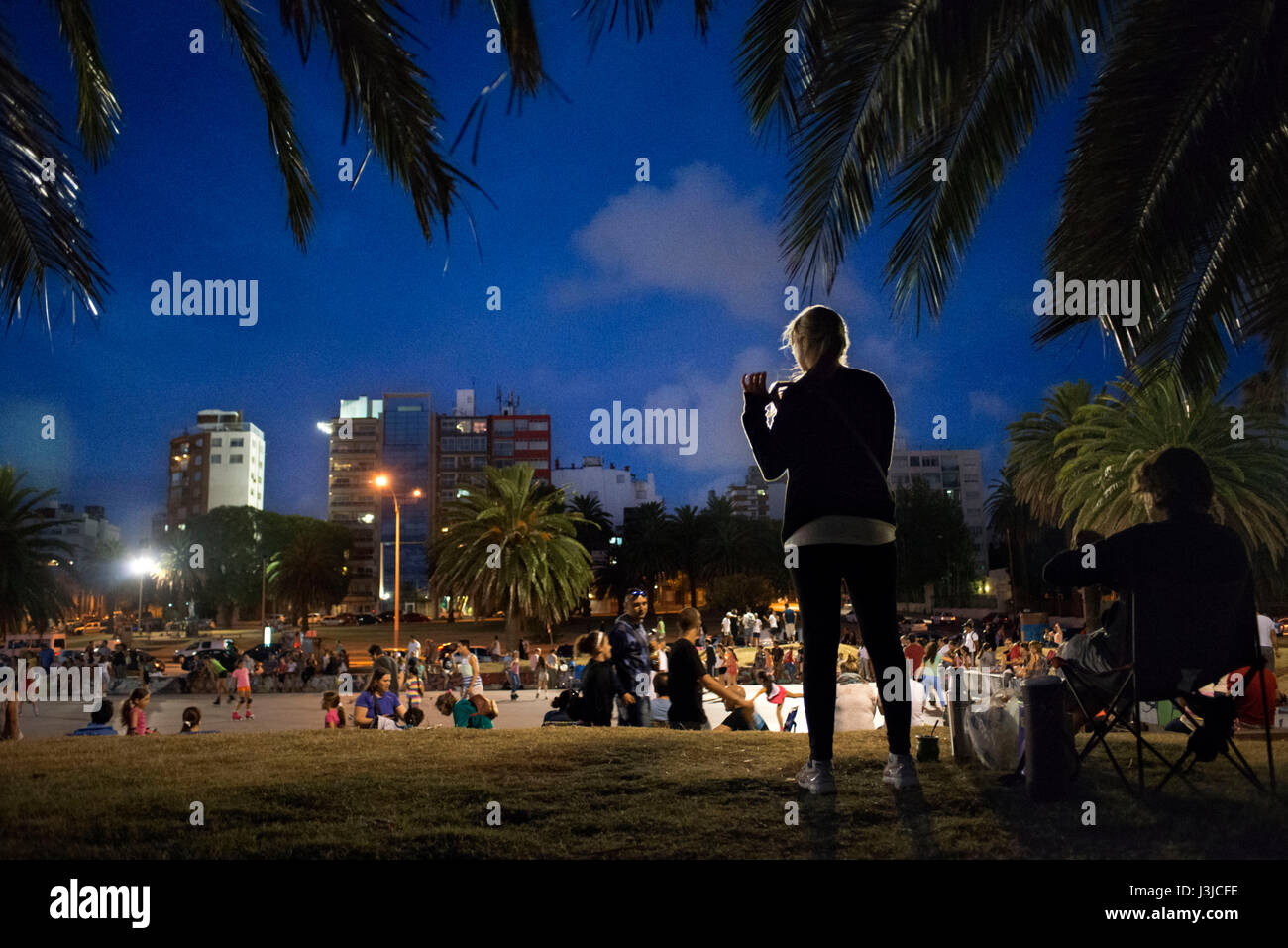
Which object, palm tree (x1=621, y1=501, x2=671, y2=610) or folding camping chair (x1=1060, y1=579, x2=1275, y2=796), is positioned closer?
folding camping chair (x1=1060, y1=579, x2=1275, y2=796)

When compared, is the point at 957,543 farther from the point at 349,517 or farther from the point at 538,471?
the point at 349,517

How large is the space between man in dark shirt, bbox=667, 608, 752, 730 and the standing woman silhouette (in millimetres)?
3525

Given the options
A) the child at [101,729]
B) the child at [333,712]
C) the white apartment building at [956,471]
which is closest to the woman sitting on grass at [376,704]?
the child at [333,712]

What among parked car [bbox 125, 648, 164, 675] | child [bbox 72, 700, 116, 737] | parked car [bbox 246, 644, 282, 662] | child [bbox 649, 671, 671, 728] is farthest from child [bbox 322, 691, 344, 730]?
parked car [bbox 125, 648, 164, 675]

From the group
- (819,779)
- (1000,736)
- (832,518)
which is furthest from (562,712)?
(832,518)

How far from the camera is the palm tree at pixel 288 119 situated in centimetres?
438

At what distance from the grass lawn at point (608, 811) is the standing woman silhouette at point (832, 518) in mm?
372

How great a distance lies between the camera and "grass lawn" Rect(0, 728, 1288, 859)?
10.3ft

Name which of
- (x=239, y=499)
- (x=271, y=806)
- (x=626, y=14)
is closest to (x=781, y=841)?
(x=271, y=806)

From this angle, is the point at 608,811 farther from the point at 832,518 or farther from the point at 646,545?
the point at 646,545

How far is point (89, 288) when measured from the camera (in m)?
5.00

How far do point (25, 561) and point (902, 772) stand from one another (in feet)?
66.3

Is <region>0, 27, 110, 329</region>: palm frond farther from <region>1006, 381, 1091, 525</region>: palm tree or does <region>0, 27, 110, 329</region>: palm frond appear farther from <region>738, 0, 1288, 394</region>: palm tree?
<region>1006, 381, 1091, 525</region>: palm tree

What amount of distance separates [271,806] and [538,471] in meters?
107
